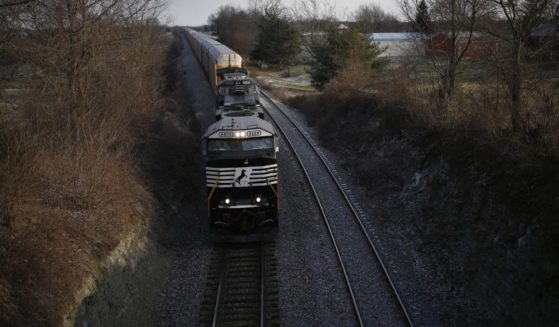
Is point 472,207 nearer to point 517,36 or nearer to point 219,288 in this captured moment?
point 517,36

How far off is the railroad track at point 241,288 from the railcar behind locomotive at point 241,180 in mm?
432

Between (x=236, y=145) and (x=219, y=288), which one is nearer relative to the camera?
(x=219, y=288)

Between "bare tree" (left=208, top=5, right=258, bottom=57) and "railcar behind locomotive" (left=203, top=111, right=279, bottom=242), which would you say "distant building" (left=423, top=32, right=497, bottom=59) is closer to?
"railcar behind locomotive" (left=203, top=111, right=279, bottom=242)

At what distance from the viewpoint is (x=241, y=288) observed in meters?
11.0

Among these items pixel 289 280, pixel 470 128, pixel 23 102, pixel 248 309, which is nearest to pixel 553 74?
pixel 470 128

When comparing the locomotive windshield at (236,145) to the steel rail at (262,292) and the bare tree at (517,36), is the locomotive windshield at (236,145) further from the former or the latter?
the bare tree at (517,36)

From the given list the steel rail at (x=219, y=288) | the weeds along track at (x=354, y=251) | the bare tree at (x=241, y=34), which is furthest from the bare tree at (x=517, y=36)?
the bare tree at (x=241, y=34)

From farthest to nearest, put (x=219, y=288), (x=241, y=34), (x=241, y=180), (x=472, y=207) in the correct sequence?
(x=241, y=34) < (x=241, y=180) < (x=472, y=207) < (x=219, y=288)

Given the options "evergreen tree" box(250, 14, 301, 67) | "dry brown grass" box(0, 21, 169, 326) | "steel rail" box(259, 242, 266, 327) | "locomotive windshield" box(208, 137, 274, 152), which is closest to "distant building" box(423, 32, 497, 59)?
"locomotive windshield" box(208, 137, 274, 152)

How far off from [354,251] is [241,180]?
371cm

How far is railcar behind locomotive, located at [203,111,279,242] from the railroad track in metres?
0.43

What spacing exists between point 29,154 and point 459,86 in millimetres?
16197

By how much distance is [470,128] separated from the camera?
1409 cm

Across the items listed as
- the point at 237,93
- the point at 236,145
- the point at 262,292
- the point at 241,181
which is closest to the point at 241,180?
the point at 241,181
